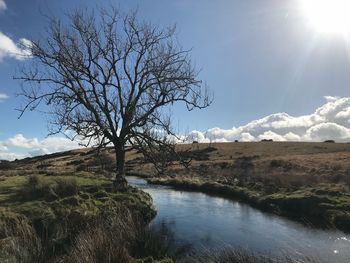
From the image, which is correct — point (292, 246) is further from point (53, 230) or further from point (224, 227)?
point (53, 230)

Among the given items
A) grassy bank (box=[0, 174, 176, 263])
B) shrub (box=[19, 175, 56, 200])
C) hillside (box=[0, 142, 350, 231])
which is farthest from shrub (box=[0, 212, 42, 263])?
hillside (box=[0, 142, 350, 231])

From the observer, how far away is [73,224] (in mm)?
16859

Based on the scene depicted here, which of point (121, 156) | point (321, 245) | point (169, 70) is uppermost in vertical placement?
point (169, 70)

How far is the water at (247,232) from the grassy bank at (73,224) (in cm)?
250

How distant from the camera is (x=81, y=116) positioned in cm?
2834

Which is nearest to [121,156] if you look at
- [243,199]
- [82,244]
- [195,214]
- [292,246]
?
[195,214]

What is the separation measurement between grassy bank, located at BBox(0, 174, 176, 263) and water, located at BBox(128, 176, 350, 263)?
2.50 m

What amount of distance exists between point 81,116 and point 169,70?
6891 mm

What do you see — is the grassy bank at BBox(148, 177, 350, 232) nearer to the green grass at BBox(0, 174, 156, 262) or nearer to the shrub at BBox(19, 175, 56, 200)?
the green grass at BBox(0, 174, 156, 262)

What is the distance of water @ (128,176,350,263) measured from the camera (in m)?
17.5

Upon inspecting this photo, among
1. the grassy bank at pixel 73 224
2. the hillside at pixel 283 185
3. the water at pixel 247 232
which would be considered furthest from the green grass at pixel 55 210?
the hillside at pixel 283 185

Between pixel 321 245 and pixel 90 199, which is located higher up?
pixel 90 199

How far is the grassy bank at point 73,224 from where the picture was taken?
11.6 metres

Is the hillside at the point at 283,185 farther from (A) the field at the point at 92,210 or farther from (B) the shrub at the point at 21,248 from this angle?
(B) the shrub at the point at 21,248
